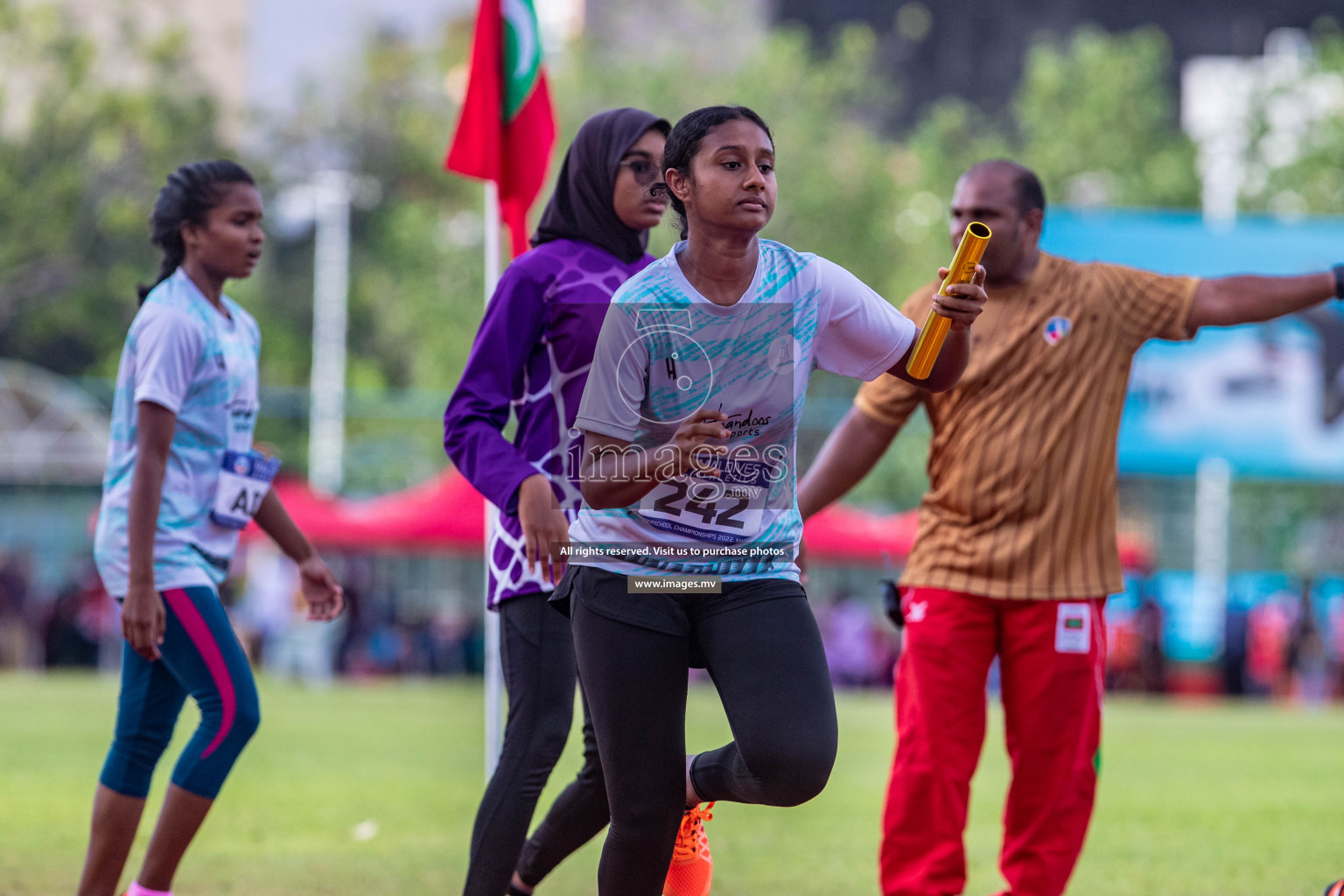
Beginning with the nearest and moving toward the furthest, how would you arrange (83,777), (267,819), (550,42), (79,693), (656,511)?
(656,511), (267,819), (83,777), (79,693), (550,42)

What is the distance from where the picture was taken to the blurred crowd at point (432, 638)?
27094mm

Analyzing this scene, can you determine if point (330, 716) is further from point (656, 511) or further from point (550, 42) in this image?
point (550, 42)

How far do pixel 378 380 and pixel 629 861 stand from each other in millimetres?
48486

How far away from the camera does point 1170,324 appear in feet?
18.0

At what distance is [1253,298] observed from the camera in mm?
5320

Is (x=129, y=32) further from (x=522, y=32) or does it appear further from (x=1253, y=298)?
(x=1253, y=298)

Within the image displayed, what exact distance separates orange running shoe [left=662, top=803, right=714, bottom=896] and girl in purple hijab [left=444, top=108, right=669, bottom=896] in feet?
1.11

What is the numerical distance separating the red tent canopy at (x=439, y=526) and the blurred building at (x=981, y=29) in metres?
38.6

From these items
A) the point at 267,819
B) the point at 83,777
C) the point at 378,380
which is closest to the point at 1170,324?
the point at 267,819

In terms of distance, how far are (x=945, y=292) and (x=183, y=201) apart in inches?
105

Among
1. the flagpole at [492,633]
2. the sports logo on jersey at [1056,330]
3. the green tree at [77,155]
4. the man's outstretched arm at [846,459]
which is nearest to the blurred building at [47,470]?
the green tree at [77,155]

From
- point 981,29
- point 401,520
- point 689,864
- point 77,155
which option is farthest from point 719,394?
point 981,29

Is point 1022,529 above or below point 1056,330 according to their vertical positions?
below

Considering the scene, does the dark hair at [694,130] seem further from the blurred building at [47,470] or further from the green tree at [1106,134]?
the green tree at [1106,134]
